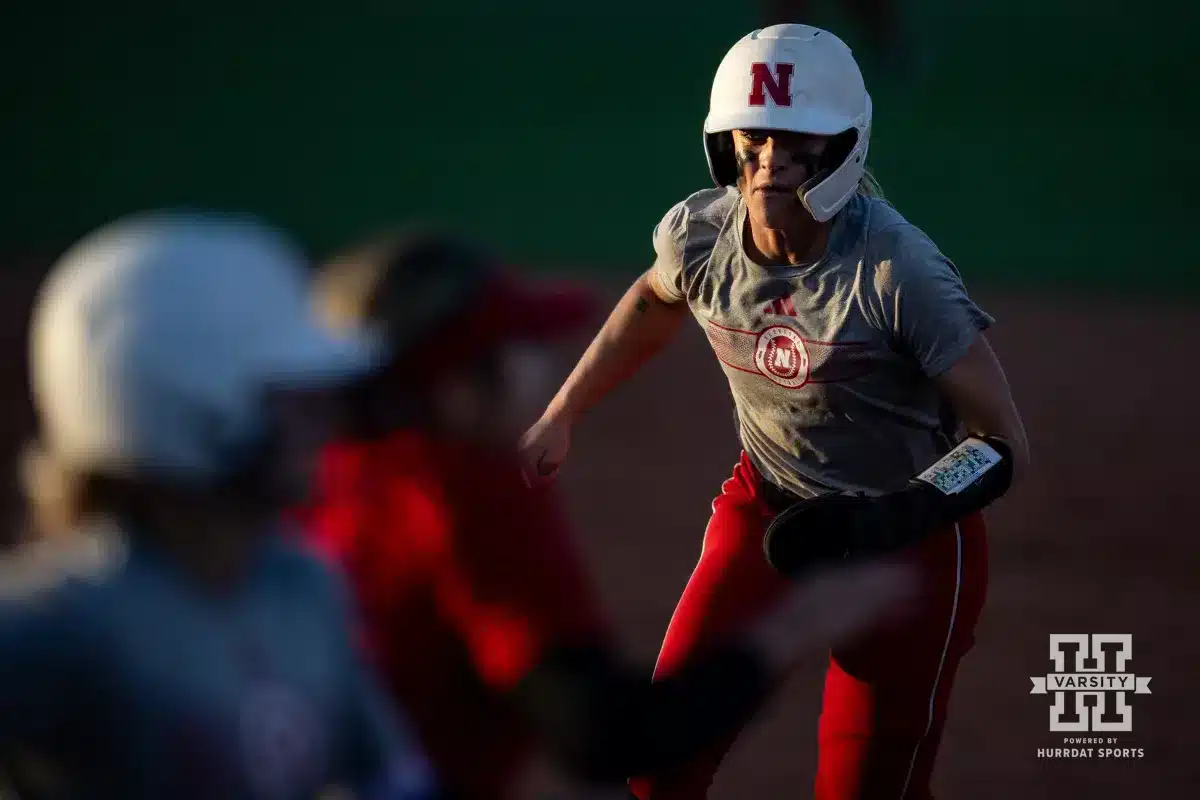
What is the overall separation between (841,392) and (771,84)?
2.39 feet

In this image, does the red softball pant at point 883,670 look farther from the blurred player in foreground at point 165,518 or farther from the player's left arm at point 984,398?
the blurred player in foreground at point 165,518

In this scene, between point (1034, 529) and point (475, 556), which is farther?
point (1034, 529)

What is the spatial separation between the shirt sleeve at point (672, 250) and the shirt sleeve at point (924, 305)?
1.95 feet

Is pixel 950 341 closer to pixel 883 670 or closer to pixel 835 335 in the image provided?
pixel 835 335

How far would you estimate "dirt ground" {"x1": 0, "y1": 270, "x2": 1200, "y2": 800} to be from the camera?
5828 millimetres

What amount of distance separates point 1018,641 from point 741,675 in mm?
4949

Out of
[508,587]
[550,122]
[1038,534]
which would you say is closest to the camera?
[508,587]

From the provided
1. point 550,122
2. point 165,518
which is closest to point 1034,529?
point 165,518

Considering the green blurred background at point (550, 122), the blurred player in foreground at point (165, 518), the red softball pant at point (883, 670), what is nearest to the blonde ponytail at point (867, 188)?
the red softball pant at point (883, 670)

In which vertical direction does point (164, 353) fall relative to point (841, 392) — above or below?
above

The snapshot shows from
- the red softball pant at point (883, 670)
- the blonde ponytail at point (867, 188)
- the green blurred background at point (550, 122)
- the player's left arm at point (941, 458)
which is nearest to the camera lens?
the player's left arm at point (941, 458)

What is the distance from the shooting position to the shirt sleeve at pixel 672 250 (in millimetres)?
4152

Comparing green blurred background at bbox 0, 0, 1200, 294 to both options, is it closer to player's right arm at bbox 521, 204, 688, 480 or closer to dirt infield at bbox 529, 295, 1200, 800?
dirt infield at bbox 529, 295, 1200, 800

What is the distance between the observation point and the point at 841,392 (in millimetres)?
3855
